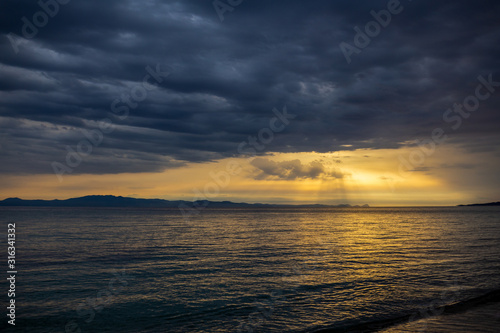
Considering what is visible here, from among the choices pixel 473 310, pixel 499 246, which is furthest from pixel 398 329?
pixel 499 246

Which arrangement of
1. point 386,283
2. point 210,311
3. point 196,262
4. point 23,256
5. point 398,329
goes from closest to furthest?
point 398,329 → point 210,311 → point 386,283 → point 196,262 → point 23,256

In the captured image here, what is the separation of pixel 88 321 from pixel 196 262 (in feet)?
53.5

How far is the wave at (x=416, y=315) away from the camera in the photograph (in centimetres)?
1628

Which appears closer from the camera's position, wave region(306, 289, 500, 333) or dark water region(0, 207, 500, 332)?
wave region(306, 289, 500, 333)

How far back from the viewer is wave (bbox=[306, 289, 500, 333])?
16.3 metres

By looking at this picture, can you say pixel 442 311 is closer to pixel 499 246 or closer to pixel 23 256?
pixel 499 246

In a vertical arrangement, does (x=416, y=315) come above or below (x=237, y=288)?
above

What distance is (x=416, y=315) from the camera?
18.0 meters

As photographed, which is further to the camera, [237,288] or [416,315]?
[237,288]

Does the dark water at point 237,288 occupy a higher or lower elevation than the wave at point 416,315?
lower

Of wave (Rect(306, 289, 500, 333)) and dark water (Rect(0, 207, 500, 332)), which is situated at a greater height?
wave (Rect(306, 289, 500, 333))

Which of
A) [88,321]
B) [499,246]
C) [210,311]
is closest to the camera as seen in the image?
[88,321]

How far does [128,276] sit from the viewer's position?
28.2m

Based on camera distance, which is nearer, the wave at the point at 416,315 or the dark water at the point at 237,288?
the wave at the point at 416,315
